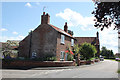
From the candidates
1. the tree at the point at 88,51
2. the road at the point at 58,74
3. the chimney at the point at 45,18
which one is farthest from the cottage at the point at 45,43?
the road at the point at 58,74

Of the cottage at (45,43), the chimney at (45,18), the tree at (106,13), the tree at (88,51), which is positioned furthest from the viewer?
the tree at (88,51)

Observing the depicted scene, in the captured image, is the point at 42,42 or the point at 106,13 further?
the point at 42,42

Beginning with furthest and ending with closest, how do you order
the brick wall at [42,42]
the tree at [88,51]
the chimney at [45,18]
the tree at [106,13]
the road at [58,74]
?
the tree at [88,51]
the chimney at [45,18]
the brick wall at [42,42]
the road at [58,74]
the tree at [106,13]

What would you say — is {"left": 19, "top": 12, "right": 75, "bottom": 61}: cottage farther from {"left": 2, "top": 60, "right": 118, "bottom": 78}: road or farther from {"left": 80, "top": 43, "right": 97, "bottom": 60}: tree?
{"left": 2, "top": 60, "right": 118, "bottom": 78}: road

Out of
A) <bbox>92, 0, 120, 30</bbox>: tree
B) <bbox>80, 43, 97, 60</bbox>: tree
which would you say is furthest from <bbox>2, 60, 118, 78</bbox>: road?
<bbox>80, 43, 97, 60</bbox>: tree

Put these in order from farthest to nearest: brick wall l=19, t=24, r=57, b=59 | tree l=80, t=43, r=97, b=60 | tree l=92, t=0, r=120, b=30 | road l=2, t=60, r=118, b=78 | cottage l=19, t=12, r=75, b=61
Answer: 1. tree l=80, t=43, r=97, b=60
2. brick wall l=19, t=24, r=57, b=59
3. cottage l=19, t=12, r=75, b=61
4. road l=2, t=60, r=118, b=78
5. tree l=92, t=0, r=120, b=30

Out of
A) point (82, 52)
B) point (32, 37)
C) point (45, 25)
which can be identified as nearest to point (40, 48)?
point (32, 37)

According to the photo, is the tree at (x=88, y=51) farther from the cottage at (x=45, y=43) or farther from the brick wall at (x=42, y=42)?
the brick wall at (x=42, y=42)

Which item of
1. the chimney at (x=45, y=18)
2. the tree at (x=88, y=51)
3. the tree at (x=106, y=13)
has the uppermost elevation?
the chimney at (x=45, y=18)

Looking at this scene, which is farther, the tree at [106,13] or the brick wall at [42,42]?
the brick wall at [42,42]

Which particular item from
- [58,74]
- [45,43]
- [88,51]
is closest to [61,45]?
[45,43]

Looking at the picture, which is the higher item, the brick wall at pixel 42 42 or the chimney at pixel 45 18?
the chimney at pixel 45 18

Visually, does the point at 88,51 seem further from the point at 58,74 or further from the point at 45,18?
the point at 58,74

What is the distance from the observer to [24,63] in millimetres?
19125
